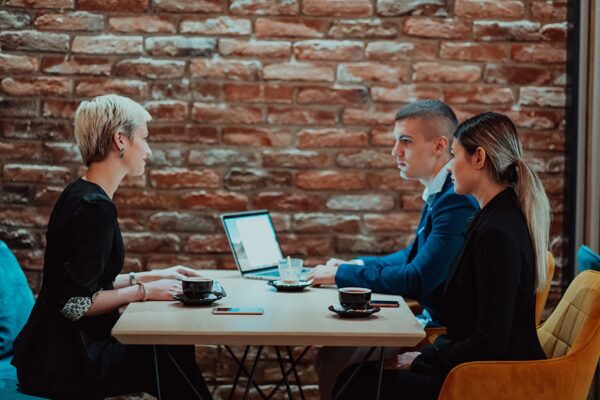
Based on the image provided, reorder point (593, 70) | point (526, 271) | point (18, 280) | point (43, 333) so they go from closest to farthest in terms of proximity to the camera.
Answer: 1. point (526, 271)
2. point (43, 333)
3. point (18, 280)
4. point (593, 70)

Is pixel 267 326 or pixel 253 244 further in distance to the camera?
pixel 253 244

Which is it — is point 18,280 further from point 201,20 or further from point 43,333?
point 201,20

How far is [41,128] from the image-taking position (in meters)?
3.84

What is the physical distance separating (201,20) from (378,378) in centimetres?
205

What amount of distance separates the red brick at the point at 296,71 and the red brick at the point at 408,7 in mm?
364

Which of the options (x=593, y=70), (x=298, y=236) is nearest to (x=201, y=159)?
(x=298, y=236)

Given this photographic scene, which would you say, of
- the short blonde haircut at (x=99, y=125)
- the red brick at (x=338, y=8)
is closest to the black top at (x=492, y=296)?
the short blonde haircut at (x=99, y=125)

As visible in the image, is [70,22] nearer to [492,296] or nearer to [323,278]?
[323,278]

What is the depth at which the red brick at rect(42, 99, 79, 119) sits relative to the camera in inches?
151

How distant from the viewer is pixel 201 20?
3809 mm

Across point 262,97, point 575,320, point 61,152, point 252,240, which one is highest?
point 262,97

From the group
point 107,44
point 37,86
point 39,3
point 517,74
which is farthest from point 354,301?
point 39,3

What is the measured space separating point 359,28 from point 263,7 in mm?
447

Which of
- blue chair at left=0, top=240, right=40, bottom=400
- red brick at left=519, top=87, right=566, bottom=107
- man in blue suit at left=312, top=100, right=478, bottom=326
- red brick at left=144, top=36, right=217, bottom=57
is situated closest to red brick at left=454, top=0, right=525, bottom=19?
red brick at left=519, top=87, right=566, bottom=107
